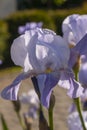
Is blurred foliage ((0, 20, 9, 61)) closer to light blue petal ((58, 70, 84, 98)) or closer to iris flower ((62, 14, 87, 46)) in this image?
iris flower ((62, 14, 87, 46))

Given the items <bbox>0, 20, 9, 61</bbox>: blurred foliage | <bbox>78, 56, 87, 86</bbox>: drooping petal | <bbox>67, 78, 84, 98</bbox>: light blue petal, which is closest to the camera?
<bbox>67, 78, 84, 98</bbox>: light blue petal

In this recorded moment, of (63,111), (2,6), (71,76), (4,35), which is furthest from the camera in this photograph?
(2,6)

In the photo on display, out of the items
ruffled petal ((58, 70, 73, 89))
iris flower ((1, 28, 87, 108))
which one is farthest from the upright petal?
ruffled petal ((58, 70, 73, 89))

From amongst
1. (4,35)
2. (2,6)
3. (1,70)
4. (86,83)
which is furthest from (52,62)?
(2,6)

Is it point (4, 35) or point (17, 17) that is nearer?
point (4, 35)

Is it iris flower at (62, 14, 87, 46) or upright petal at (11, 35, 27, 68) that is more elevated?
iris flower at (62, 14, 87, 46)

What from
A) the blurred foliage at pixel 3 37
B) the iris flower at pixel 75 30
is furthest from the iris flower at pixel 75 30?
the blurred foliage at pixel 3 37

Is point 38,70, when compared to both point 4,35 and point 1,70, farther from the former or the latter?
point 1,70

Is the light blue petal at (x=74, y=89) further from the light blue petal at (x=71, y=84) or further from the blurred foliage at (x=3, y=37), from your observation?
the blurred foliage at (x=3, y=37)
